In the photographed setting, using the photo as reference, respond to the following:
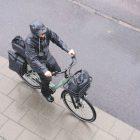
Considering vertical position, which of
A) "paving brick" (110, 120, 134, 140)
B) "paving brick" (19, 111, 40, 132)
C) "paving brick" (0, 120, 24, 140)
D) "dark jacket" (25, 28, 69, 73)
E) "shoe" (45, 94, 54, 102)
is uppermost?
"dark jacket" (25, 28, 69, 73)

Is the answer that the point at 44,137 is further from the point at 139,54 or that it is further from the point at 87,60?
the point at 139,54

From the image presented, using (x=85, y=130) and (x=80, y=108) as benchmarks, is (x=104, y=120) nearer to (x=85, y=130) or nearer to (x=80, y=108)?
(x=85, y=130)

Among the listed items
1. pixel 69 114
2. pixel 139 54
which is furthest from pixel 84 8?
pixel 69 114

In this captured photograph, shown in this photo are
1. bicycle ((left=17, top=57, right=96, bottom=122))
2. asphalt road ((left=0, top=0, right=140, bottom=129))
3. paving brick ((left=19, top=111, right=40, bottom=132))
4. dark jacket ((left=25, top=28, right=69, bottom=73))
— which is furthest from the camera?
asphalt road ((left=0, top=0, right=140, bottom=129))

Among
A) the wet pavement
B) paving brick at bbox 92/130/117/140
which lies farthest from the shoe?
Result: the wet pavement

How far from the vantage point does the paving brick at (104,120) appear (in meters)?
7.23

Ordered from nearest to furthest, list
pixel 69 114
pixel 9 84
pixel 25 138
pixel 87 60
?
pixel 25 138, pixel 69 114, pixel 9 84, pixel 87 60

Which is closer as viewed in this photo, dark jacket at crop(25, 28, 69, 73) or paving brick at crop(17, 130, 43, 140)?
dark jacket at crop(25, 28, 69, 73)

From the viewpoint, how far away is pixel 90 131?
7.14 metres

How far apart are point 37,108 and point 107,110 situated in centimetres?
150

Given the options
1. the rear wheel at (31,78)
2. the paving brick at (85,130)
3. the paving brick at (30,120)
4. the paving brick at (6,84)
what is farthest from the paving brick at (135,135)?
the paving brick at (6,84)

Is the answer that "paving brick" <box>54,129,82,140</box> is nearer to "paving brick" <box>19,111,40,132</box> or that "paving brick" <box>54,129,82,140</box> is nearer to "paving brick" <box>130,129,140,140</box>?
"paving brick" <box>19,111,40,132</box>

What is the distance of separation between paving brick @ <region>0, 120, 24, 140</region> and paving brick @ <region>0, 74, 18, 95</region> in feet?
2.76

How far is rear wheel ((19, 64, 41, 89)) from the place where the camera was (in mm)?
7535
